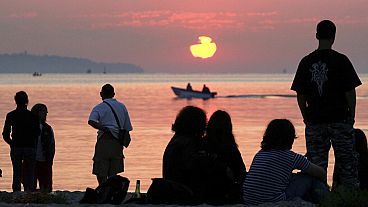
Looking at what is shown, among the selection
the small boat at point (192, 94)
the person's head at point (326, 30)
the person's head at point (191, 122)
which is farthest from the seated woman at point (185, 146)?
the small boat at point (192, 94)

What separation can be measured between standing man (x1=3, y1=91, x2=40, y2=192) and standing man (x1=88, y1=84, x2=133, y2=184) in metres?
0.83

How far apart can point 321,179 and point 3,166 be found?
14.5 metres

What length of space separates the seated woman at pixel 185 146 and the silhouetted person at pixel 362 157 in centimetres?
166

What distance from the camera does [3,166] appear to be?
23.6 metres

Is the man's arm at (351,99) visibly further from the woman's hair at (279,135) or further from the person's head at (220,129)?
the person's head at (220,129)

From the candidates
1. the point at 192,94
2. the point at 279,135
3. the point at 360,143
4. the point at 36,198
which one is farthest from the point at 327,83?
the point at 192,94

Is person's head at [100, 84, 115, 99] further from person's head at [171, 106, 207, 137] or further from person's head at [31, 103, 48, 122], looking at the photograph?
person's head at [171, 106, 207, 137]

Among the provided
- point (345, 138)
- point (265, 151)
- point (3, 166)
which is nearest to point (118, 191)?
point (265, 151)

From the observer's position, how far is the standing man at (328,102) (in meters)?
10.5

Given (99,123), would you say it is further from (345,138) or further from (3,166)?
(3,166)

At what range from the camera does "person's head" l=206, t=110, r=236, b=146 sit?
1058cm

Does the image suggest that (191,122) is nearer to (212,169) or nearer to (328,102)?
(212,169)

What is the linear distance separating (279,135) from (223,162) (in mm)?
983

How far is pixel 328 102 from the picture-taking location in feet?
34.8
